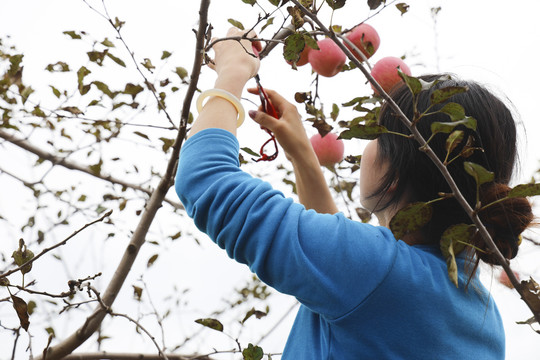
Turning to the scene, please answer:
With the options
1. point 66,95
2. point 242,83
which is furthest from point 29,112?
point 242,83

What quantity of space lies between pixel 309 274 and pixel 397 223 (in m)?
0.14

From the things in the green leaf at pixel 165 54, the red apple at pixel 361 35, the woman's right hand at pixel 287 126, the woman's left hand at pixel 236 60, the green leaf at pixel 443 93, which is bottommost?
the green leaf at pixel 443 93

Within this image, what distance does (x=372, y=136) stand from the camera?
676 millimetres

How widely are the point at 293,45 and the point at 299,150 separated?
0.29m

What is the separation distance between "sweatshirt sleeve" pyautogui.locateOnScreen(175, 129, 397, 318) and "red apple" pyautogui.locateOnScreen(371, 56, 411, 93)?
532 mm

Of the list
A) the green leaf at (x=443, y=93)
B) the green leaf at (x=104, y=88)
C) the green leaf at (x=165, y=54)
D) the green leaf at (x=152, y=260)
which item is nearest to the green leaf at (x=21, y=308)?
the green leaf at (x=443, y=93)

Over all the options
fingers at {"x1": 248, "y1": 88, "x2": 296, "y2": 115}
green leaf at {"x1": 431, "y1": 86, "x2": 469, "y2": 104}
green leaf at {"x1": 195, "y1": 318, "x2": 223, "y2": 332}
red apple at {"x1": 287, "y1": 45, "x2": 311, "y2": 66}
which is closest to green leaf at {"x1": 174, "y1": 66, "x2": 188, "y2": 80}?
red apple at {"x1": 287, "y1": 45, "x2": 311, "y2": 66}

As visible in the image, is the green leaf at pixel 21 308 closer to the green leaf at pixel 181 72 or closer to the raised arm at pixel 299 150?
the raised arm at pixel 299 150

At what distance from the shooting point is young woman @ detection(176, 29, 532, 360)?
731 mm

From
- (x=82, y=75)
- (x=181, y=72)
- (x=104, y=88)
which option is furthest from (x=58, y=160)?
(x=181, y=72)

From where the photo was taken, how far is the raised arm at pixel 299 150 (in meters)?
1.02

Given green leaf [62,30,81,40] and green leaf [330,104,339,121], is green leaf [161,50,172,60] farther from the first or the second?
green leaf [330,104,339,121]

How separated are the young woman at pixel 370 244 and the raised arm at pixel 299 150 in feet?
0.39

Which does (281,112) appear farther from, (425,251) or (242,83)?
(425,251)
